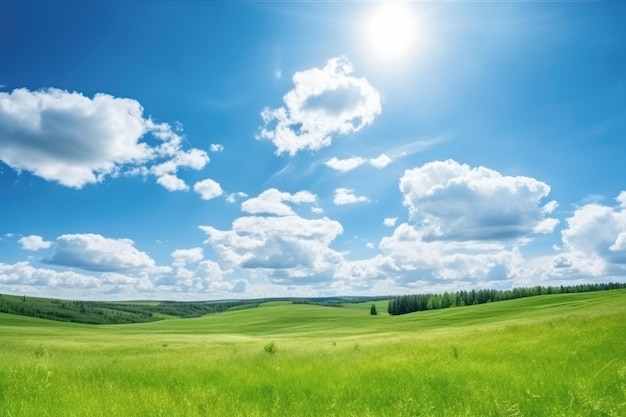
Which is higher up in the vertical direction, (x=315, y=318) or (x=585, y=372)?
(x=585, y=372)

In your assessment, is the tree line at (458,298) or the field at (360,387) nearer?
the field at (360,387)

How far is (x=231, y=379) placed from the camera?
1348cm

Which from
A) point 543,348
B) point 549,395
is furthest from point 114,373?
point 543,348

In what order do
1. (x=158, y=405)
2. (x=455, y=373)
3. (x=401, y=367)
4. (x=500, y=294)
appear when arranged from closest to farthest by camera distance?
(x=158, y=405), (x=455, y=373), (x=401, y=367), (x=500, y=294)

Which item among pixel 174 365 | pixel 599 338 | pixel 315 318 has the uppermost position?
pixel 599 338

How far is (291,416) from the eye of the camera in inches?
345

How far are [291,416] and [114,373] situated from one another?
380 inches

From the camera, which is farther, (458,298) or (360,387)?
(458,298)

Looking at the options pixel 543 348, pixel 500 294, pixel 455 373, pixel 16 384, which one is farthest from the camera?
pixel 500 294

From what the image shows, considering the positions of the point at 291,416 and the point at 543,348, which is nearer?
the point at 291,416

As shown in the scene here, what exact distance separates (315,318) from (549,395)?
126 m

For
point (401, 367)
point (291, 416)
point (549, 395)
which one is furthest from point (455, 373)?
point (291, 416)

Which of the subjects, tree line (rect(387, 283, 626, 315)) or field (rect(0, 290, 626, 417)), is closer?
field (rect(0, 290, 626, 417))

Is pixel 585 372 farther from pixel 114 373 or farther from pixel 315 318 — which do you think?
pixel 315 318
